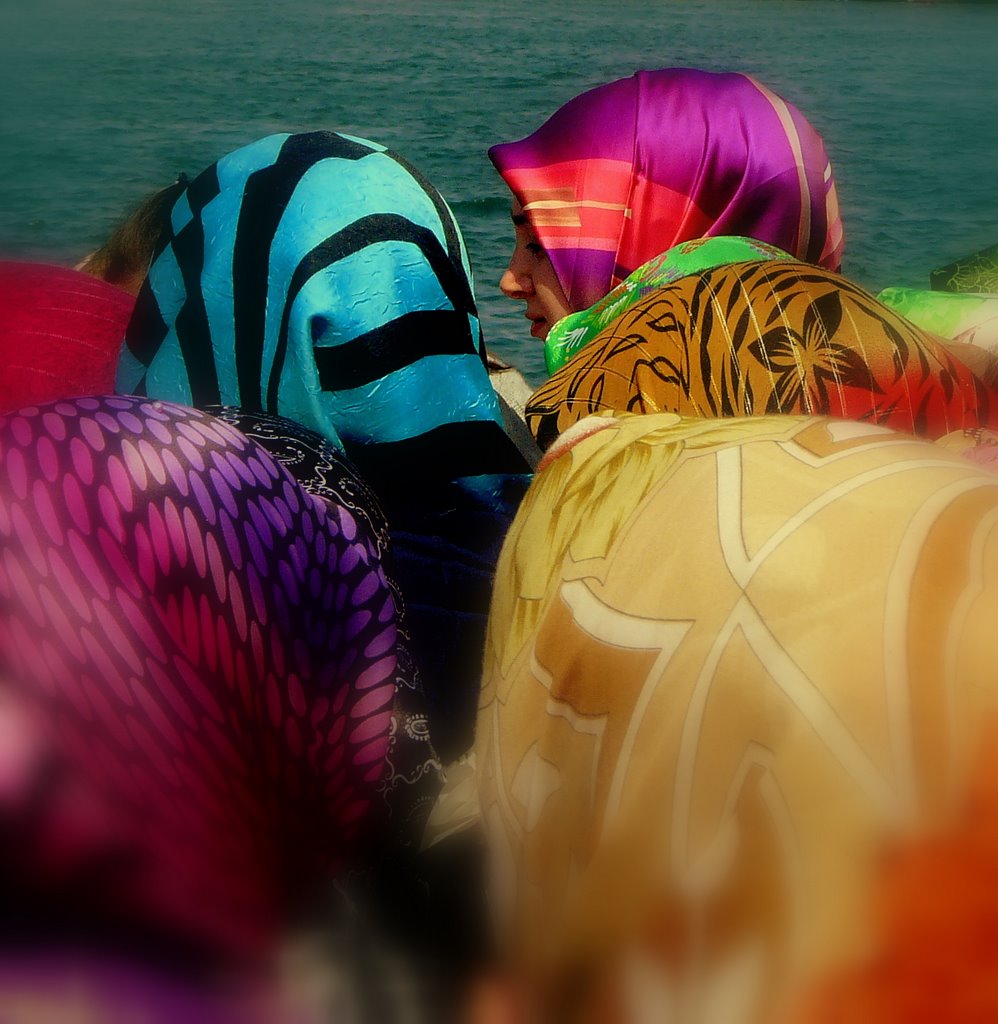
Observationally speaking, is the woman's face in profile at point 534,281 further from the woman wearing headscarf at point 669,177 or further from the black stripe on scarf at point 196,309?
the black stripe on scarf at point 196,309

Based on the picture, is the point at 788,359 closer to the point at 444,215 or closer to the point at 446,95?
the point at 444,215

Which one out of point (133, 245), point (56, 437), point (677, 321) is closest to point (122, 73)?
point (133, 245)

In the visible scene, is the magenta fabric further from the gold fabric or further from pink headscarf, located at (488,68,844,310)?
pink headscarf, located at (488,68,844,310)

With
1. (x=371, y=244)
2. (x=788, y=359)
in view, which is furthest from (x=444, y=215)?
(x=788, y=359)

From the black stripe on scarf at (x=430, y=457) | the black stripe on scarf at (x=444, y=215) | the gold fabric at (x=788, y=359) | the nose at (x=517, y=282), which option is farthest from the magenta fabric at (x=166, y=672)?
the nose at (x=517, y=282)

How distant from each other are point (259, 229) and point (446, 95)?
15.6 feet

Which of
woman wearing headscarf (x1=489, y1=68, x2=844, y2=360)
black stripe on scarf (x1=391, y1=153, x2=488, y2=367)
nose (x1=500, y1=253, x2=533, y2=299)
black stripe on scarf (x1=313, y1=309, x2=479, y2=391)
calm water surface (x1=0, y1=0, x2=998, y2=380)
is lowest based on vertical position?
calm water surface (x1=0, y1=0, x2=998, y2=380)

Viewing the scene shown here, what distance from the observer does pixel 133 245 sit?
153 cm

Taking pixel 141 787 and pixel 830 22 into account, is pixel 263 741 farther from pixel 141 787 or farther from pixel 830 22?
pixel 830 22

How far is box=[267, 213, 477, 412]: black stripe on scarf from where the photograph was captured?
3.04 feet

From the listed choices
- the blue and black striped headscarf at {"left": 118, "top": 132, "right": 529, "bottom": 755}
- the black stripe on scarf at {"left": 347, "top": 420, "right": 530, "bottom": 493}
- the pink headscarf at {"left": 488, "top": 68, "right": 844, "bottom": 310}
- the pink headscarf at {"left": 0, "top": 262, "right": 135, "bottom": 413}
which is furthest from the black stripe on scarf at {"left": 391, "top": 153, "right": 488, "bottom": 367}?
the pink headscarf at {"left": 488, "top": 68, "right": 844, "bottom": 310}

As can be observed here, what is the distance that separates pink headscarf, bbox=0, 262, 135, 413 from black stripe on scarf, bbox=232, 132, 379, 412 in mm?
160

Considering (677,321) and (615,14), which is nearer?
(677,321)

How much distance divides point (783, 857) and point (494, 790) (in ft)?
0.82
